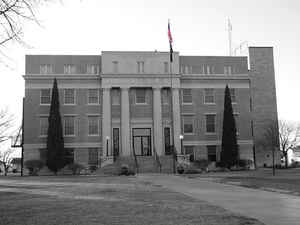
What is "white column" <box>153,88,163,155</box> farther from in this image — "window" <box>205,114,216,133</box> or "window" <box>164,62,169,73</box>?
"window" <box>205,114,216,133</box>

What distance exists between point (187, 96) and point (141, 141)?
734 cm

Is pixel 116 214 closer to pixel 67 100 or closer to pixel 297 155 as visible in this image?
pixel 67 100

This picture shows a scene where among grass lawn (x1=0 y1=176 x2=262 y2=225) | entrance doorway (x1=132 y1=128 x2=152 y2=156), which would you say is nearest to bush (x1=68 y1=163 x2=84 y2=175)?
entrance doorway (x1=132 y1=128 x2=152 y2=156)

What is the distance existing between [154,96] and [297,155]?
194 feet

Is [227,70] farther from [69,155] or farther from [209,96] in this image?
[69,155]

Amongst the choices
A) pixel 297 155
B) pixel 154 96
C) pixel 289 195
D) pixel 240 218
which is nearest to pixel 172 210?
pixel 240 218

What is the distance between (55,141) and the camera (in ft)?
132

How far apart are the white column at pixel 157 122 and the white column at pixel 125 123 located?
293 centimetres

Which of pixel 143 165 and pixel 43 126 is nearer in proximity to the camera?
pixel 143 165

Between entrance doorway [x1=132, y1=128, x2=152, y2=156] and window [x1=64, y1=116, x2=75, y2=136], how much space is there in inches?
260

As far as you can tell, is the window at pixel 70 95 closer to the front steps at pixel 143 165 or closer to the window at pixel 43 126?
the window at pixel 43 126

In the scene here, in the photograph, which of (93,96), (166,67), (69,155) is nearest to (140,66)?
(166,67)

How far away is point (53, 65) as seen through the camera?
149ft

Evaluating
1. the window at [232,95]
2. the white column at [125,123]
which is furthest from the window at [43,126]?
the window at [232,95]
